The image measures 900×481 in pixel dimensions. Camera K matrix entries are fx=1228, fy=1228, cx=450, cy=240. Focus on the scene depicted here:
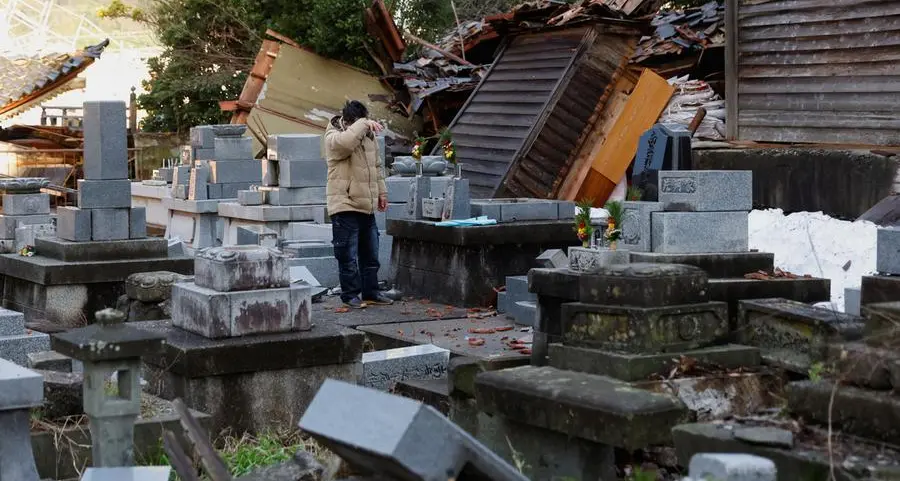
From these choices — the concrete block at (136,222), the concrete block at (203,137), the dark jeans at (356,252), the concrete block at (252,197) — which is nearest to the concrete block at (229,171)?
the concrete block at (203,137)

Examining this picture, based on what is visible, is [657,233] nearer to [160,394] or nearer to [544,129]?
[160,394]

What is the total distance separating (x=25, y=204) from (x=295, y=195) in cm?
329

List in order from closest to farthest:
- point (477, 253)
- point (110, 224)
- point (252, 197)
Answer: point (110, 224), point (477, 253), point (252, 197)

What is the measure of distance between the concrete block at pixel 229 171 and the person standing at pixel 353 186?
17.3 ft

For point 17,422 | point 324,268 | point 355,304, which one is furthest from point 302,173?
point 17,422

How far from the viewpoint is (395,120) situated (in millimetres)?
23016

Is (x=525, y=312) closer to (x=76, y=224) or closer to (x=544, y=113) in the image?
(x=76, y=224)

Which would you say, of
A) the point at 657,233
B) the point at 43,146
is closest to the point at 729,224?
the point at 657,233

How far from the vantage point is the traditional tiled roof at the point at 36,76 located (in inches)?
1034

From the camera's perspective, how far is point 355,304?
12.4 m

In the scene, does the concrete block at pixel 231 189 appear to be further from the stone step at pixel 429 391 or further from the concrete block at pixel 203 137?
the stone step at pixel 429 391

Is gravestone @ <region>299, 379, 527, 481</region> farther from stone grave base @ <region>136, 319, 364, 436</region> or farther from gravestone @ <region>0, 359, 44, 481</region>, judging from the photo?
stone grave base @ <region>136, 319, 364, 436</region>

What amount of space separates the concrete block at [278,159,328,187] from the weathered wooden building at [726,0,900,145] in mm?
5555

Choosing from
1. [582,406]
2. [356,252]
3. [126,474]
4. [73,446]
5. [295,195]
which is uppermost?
[295,195]
